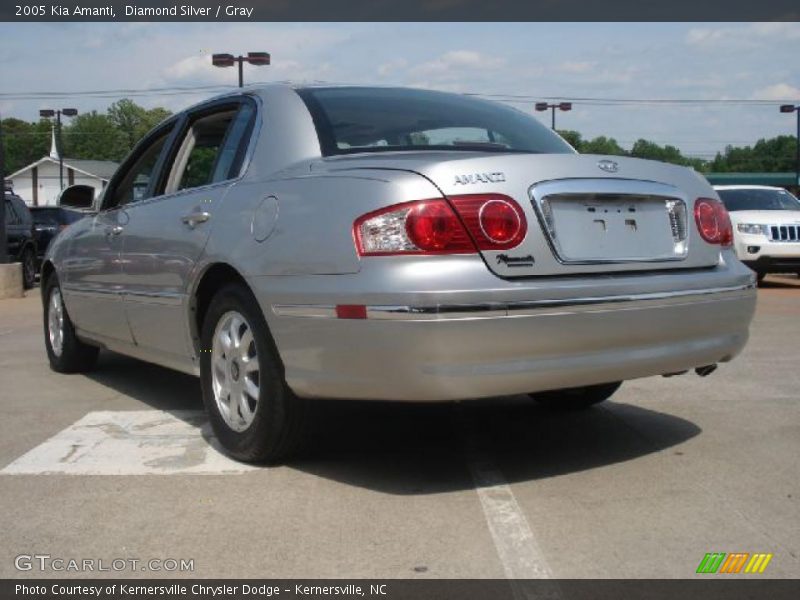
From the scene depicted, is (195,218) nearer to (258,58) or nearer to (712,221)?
(712,221)

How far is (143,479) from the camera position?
3.90 m

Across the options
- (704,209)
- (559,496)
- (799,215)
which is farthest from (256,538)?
(799,215)

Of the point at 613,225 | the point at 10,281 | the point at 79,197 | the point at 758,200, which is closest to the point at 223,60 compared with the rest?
the point at 10,281

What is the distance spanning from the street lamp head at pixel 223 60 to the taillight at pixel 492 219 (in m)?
26.2

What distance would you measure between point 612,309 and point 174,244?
2217 mm

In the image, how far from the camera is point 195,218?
4.36 meters

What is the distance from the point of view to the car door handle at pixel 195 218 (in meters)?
4.28

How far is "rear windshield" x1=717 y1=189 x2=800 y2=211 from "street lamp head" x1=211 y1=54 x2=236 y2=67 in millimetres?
17750

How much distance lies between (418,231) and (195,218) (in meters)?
1.47

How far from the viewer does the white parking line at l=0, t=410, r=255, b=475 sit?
4055mm

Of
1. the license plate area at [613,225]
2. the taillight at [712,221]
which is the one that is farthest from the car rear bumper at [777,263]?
the license plate area at [613,225]
